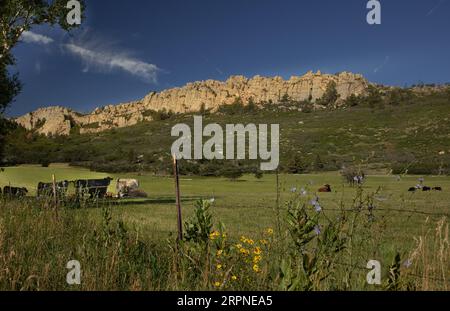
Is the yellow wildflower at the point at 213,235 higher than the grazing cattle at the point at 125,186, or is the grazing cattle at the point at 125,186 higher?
the yellow wildflower at the point at 213,235

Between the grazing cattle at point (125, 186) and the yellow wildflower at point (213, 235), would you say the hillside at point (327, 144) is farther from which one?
the yellow wildflower at point (213, 235)

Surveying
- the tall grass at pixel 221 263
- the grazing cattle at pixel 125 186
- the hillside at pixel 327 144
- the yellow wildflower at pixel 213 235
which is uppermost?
the hillside at pixel 327 144

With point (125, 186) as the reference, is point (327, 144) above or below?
above

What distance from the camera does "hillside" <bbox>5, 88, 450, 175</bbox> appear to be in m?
73.6

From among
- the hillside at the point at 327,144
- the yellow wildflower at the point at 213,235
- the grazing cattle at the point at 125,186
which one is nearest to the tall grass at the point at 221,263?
the yellow wildflower at the point at 213,235

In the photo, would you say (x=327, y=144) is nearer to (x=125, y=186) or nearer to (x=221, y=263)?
(x=125, y=186)

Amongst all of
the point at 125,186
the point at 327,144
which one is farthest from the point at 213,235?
the point at 327,144

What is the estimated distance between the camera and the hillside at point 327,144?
73.6 m

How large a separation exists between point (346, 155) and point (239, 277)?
83.9 m

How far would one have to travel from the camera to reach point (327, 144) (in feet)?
329

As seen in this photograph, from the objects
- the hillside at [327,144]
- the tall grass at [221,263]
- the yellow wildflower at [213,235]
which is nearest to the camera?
the tall grass at [221,263]
